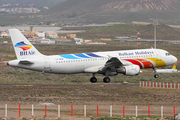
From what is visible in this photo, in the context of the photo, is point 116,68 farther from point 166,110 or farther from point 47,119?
point 47,119

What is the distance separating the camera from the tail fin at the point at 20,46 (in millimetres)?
48031

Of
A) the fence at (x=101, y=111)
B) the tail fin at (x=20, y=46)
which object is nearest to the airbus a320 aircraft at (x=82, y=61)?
the tail fin at (x=20, y=46)

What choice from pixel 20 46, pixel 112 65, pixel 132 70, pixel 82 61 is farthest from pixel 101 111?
pixel 20 46

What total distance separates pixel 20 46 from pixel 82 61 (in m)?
9.14

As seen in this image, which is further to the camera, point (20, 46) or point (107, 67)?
point (107, 67)

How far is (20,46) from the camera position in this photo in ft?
159

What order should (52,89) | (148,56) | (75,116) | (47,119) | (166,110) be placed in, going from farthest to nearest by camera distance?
1. (148,56)
2. (52,89)
3. (166,110)
4. (75,116)
5. (47,119)

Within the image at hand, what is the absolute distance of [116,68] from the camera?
51188 millimetres

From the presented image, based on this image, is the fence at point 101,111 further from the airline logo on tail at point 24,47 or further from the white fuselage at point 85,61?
the airline logo on tail at point 24,47

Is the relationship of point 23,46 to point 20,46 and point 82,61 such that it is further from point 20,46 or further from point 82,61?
point 82,61

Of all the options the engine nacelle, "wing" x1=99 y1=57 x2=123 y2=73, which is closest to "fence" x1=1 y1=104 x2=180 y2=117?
"wing" x1=99 y1=57 x2=123 y2=73

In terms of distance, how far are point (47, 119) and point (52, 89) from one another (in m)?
18.9

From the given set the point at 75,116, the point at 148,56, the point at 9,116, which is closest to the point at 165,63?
the point at 148,56

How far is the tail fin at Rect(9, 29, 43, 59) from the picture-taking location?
48.0 meters
